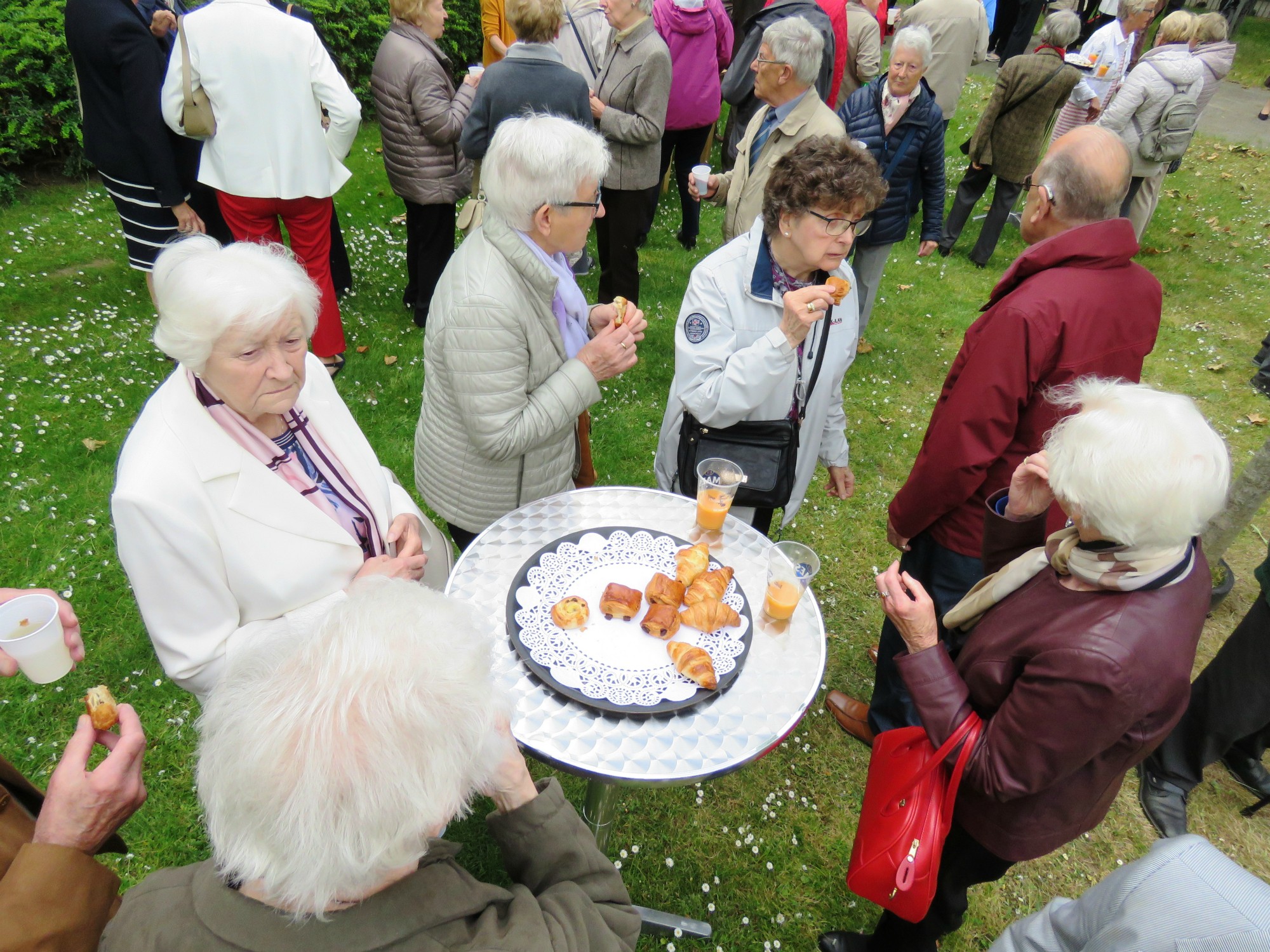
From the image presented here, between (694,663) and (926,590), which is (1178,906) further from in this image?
(926,590)

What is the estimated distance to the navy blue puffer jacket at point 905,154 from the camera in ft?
17.0

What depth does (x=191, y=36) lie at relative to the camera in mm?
3986

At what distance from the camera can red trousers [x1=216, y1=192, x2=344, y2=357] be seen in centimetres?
460

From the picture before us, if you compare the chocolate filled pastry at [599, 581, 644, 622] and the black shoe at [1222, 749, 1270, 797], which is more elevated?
the chocolate filled pastry at [599, 581, 644, 622]

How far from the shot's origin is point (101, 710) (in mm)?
1684

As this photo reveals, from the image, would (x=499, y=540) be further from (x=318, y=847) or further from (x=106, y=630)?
(x=106, y=630)

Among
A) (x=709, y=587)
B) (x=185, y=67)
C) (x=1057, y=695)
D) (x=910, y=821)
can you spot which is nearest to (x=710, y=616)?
(x=709, y=587)

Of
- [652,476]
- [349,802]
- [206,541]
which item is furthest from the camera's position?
[652,476]

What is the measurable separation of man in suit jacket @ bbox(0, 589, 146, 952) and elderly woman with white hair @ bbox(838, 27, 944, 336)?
5.16 m

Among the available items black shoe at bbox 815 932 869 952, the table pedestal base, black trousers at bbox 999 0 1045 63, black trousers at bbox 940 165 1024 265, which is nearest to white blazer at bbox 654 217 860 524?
the table pedestal base

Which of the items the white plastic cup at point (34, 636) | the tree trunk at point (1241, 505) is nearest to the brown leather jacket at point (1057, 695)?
the white plastic cup at point (34, 636)

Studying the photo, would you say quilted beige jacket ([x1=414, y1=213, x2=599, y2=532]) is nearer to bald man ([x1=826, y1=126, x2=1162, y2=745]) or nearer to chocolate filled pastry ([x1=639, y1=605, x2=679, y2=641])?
chocolate filled pastry ([x1=639, y1=605, x2=679, y2=641])

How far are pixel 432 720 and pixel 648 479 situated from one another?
3653 millimetres

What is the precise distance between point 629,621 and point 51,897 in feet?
4.68
